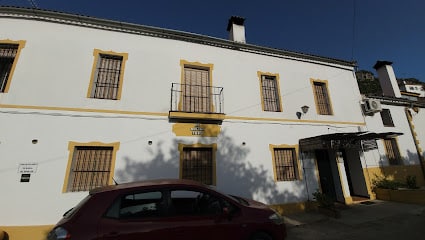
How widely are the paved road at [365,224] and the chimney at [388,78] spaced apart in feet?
27.4

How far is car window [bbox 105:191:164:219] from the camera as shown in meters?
3.08

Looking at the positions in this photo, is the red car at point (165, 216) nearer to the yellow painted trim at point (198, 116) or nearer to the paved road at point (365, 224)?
the paved road at point (365, 224)

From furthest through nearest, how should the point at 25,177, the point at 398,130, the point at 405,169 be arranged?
the point at 398,130 < the point at 405,169 < the point at 25,177

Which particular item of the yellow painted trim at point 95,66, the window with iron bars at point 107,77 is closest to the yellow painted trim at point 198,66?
the yellow painted trim at point 95,66

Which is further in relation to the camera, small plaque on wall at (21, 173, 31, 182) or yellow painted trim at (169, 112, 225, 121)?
yellow painted trim at (169, 112, 225, 121)

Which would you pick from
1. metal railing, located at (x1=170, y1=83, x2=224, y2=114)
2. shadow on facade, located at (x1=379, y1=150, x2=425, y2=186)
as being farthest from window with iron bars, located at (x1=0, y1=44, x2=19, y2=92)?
shadow on facade, located at (x1=379, y1=150, x2=425, y2=186)

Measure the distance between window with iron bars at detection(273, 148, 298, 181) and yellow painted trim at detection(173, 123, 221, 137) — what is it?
279 centimetres

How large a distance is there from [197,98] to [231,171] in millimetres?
3294

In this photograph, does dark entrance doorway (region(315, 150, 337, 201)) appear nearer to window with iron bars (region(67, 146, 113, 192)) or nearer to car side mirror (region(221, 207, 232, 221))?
car side mirror (region(221, 207, 232, 221))

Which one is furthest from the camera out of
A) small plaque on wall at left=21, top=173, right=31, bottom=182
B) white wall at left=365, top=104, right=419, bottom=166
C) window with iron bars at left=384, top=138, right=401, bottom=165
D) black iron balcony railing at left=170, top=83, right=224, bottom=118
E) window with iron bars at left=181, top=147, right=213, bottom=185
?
window with iron bars at left=384, top=138, right=401, bottom=165

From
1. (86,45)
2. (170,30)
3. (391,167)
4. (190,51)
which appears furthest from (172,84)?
(391,167)

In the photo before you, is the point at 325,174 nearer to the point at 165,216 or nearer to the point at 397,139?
the point at 397,139


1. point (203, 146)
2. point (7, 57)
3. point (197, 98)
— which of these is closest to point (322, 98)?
point (197, 98)

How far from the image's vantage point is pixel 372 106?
10.3 m
